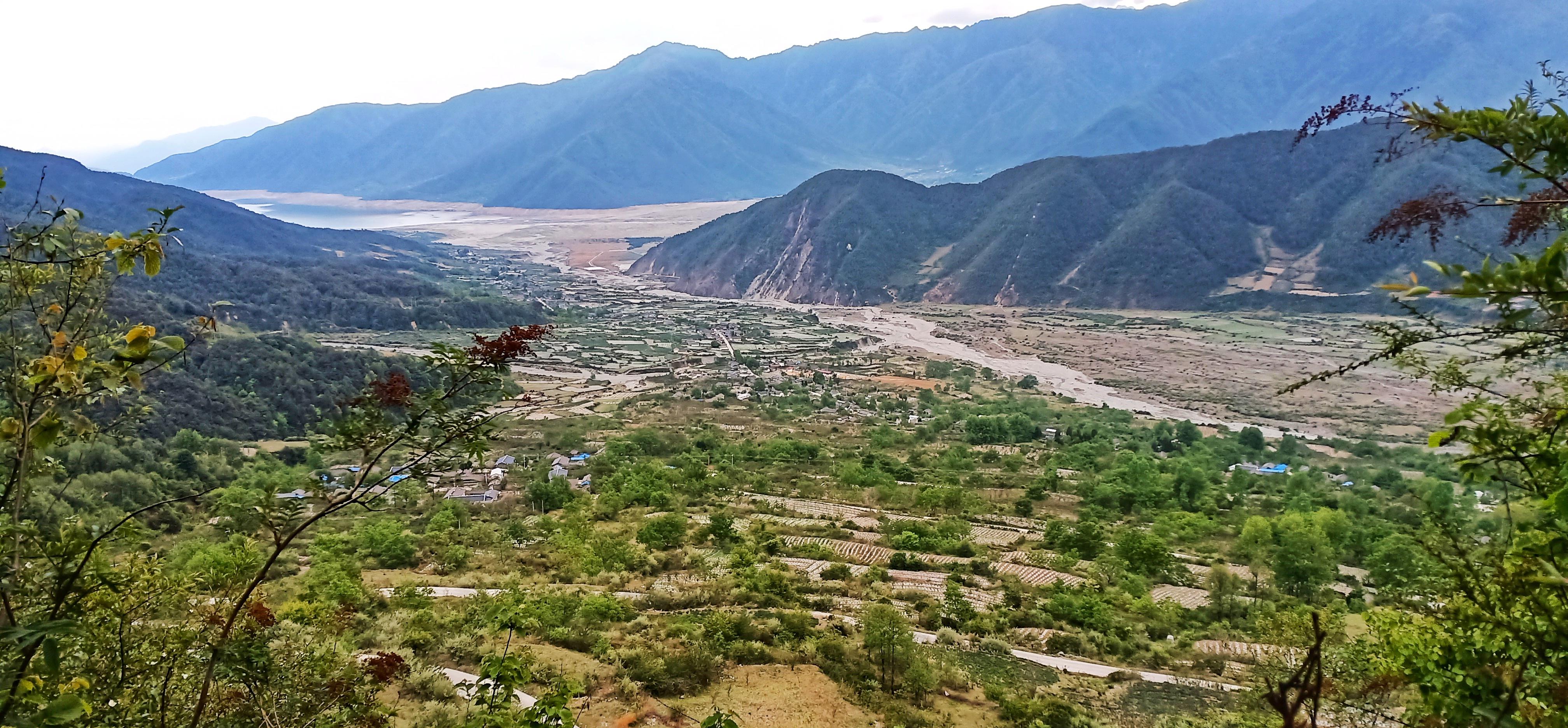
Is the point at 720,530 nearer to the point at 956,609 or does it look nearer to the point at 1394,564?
the point at 956,609

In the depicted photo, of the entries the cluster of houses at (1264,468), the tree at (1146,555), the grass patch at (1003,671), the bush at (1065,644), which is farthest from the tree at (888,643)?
the cluster of houses at (1264,468)

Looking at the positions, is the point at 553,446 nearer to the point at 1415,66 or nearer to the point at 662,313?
the point at 662,313

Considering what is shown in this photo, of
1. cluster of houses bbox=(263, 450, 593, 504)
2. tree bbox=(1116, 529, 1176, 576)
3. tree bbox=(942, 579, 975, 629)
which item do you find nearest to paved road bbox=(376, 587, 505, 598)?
cluster of houses bbox=(263, 450, 593, 504)

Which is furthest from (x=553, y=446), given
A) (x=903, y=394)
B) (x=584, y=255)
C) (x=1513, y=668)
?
(x=584, y=255)

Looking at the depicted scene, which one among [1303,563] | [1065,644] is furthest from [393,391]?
[1303,563]

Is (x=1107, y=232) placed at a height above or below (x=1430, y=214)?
above

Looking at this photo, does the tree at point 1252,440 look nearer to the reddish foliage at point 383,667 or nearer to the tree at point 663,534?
the tree at point 663,534

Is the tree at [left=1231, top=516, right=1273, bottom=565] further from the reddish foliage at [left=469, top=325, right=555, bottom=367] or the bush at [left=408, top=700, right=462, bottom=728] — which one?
the reddish foliage at [left=469, top=325, right=555, bottom=367]
